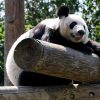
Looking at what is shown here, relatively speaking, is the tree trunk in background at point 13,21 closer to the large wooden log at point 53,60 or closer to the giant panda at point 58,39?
the giant panda at point 58,39

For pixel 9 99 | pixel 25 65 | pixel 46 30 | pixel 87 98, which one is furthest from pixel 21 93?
pixel 46 30

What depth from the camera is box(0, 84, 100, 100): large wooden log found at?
339cm

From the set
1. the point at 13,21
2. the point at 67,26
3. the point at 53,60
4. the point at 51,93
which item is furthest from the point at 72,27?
the point at 13,21

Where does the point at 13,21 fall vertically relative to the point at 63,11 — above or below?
below

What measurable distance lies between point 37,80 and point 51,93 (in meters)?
0.28

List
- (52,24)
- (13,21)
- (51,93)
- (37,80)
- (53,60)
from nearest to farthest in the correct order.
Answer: (53,60)
(51,93)
(37,80)
(52,24)
(13,21)

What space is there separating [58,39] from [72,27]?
0.18 meters

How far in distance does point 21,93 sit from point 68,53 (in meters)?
0.50

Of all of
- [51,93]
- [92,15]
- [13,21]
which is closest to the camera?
[51,93]

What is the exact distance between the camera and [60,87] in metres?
3.61

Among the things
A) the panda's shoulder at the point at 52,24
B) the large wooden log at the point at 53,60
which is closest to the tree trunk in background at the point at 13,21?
the panda's shoulder at the point at 52,24

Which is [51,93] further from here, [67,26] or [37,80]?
[67,26]

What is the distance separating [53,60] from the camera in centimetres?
320

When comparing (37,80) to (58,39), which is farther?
(58,39)
